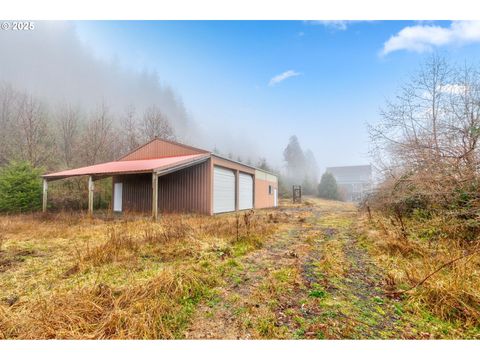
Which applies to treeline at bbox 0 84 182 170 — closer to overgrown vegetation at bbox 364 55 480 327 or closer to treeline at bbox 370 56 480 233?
overgrown vegetation at bbox 364 55 480 327

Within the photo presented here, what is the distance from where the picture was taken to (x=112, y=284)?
2.76m

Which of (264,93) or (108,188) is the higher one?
(264,93)

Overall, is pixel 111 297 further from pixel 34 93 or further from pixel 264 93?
pixel 34 93

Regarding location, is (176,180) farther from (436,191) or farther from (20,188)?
(436,191)

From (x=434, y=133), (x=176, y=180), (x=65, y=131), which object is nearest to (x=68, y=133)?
(x=65, y=131)

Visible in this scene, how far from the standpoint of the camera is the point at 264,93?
12.9 metres

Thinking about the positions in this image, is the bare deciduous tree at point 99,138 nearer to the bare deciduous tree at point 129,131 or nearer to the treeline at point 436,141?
the bare deciduous tree at point 129,131

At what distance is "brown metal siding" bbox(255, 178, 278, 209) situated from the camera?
56.1ft

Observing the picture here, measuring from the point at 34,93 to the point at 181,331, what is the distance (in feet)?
78.4

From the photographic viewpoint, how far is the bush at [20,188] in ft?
35.0

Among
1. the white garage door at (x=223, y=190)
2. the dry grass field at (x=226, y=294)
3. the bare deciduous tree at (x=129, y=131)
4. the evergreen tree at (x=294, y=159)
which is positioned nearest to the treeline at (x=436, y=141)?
the dry grass field at (x=226, y=294)

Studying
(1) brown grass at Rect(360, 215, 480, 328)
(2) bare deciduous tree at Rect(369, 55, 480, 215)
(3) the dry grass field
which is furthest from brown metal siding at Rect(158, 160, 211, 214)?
(1) brown grass at Rect(360, 215, 480, 328)
